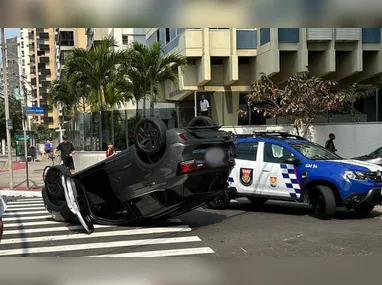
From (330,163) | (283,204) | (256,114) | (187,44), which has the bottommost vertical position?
(283,204)

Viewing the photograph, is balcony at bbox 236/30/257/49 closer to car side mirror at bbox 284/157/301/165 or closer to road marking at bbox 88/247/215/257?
car side mirror at bbox 284/157/301/165

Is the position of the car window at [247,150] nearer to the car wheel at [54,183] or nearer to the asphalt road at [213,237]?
the asphalt road at [213,237]

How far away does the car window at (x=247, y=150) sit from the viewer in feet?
31.9

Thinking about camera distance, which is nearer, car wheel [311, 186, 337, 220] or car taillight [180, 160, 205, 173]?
car taillight [180, 160, 205, 173]

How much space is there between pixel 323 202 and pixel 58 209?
5358 millimetres

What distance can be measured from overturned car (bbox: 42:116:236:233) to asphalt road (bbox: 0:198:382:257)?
44cm

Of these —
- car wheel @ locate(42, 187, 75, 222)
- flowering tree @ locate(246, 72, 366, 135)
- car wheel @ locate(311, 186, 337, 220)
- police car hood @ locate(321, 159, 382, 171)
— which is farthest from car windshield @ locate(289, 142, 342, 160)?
flowering tree @ locate(246, 72, 366, 135)

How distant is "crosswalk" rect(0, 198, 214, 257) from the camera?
6496 millimetres

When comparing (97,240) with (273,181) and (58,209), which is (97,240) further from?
(273,181)

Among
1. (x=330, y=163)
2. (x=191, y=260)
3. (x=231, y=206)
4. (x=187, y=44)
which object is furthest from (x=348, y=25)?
(x=187, y=44)

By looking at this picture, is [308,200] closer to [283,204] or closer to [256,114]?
[283,204]

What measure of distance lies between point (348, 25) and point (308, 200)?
587 cm

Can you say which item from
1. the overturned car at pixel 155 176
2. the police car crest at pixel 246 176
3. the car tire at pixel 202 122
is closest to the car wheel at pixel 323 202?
the police car crest at pixel 246 176

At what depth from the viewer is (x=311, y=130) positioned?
17.7 meters
